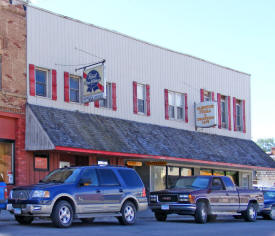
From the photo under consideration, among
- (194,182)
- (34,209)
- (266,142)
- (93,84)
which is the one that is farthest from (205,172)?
(266,142)

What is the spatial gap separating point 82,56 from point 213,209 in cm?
1059

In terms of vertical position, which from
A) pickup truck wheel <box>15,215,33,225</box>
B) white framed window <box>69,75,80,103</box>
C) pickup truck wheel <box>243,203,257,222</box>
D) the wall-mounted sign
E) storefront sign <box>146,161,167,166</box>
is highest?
white framed window <box>69,75,80,103</box>

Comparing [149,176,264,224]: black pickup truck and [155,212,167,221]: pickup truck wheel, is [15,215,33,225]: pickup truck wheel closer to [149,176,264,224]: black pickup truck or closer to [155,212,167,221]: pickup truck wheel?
[149,176,264,224]: black pickup truck

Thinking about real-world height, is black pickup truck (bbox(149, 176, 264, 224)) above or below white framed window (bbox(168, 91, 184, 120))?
below

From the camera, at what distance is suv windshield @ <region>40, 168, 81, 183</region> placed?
16.6 metres

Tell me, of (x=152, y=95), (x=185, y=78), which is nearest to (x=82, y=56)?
(x=152, y=95)

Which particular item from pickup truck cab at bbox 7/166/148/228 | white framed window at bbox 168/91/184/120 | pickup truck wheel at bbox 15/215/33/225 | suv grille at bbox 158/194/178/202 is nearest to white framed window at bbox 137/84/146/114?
white framed window at bbox 168/91/184/120

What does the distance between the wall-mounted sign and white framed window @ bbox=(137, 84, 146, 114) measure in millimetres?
4230

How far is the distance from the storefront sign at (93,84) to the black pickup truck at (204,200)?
609 centimetres

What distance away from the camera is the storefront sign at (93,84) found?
2494 centimetres

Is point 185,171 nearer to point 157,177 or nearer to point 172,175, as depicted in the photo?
point 172,175

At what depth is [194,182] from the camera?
20.6 metres

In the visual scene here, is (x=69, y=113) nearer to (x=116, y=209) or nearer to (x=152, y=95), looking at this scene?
(x=152, y=95)

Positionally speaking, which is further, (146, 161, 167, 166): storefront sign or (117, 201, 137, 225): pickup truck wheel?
(146, 161, 167, 166): storefront sign
